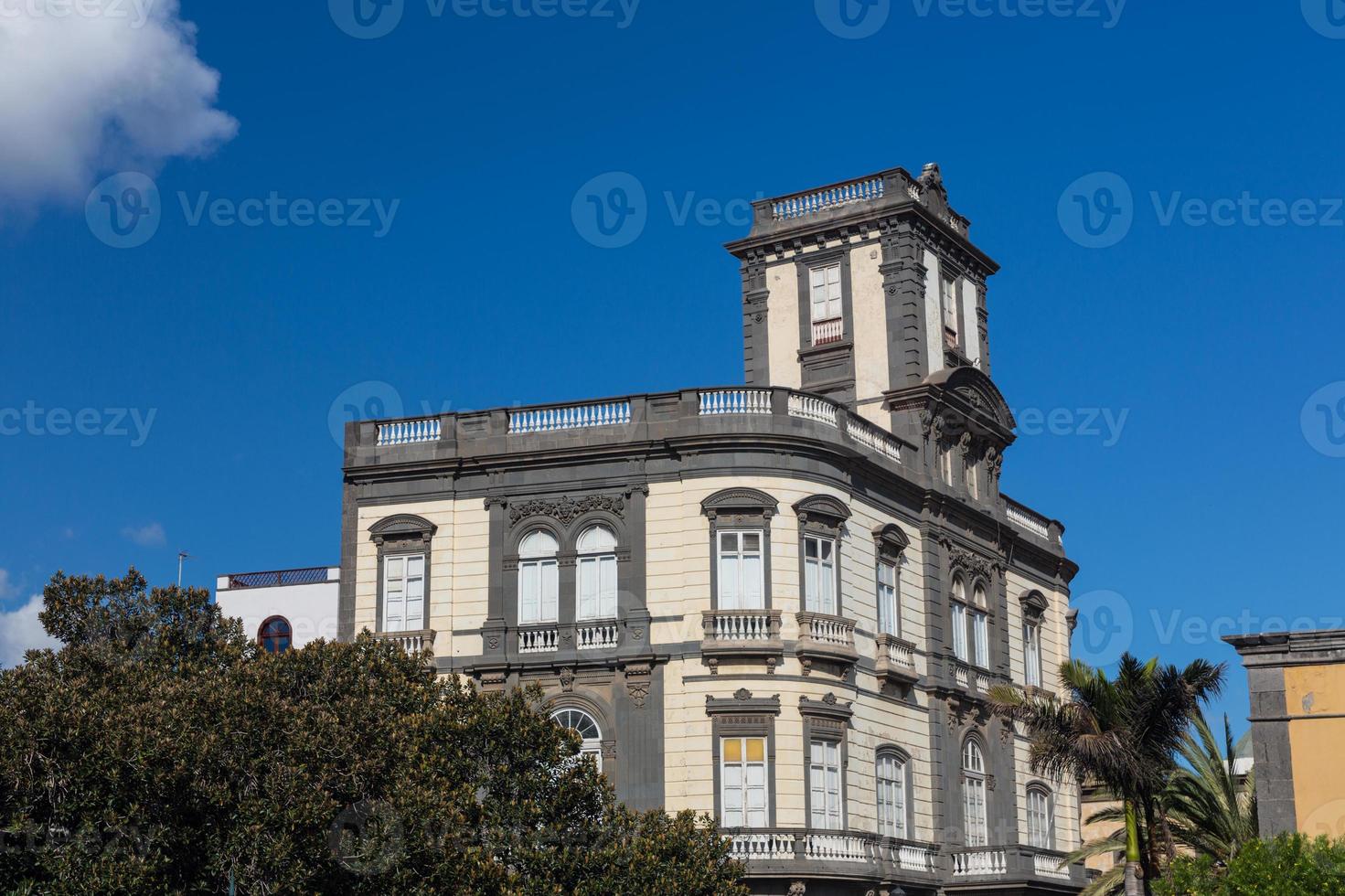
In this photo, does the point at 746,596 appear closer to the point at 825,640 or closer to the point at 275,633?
the point at 825,640

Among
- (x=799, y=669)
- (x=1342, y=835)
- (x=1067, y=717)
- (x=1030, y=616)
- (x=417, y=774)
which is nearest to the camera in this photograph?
(x=1342, y=835)

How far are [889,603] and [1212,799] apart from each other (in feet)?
34.6

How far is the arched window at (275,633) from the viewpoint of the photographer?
48.4m

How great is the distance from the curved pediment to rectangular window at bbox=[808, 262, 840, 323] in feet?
12.0

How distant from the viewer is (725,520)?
40.7m

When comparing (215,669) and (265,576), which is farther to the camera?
(265,576)

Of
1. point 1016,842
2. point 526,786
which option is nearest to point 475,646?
point 526,786

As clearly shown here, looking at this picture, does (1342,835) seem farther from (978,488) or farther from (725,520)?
(978,488)

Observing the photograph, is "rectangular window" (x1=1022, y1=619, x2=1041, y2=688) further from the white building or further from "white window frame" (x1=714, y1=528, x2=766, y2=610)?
the white building

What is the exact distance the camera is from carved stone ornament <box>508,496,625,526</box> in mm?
41406

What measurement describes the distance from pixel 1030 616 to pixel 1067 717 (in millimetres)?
19428

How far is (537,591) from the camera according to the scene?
41.5 metres

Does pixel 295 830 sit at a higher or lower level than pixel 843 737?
lower

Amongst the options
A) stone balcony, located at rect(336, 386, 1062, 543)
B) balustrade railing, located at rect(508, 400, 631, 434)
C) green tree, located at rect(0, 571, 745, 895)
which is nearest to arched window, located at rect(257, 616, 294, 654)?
stone balcony, located at rect(336, 386, 1062, 543)
